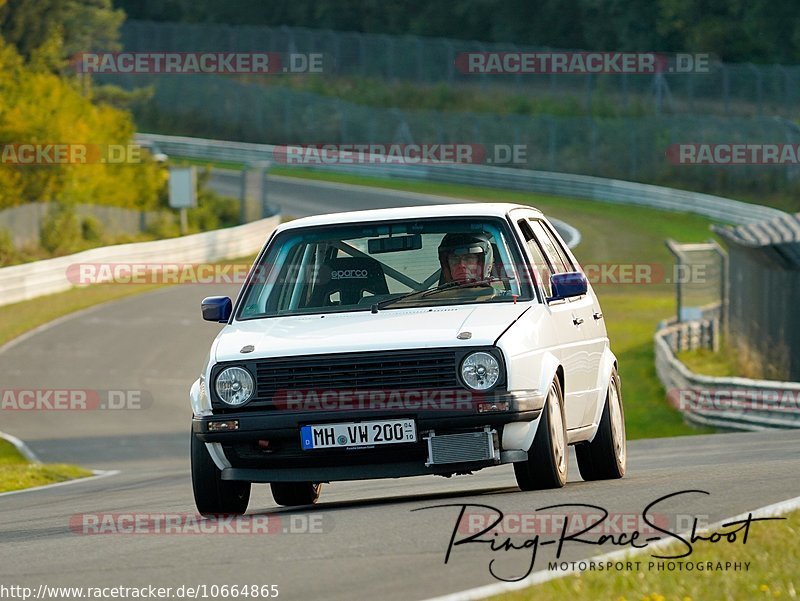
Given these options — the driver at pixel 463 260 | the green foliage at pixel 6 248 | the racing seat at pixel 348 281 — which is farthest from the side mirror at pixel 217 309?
the green foliage at pixel 6 248

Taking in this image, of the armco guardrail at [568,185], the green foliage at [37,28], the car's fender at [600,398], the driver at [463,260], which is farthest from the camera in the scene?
the green foliage at [37,28]

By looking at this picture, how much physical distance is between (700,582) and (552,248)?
513 centimetres

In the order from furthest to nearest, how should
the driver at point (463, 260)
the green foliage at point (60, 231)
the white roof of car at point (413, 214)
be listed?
1. the green foliage at point (60, 231)
2. the white roof of car at point (413, 214)
3. the driver at point (463, 260)

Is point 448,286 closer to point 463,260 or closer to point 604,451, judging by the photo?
point 463,260

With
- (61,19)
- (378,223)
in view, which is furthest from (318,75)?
(378,223)

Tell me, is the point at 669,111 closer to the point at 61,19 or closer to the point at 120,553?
the point at 61,19

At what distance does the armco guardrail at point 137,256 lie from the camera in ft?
120

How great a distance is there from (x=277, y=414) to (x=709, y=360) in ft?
70.3

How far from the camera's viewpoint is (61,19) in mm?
63875

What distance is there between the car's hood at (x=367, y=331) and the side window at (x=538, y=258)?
54 cm

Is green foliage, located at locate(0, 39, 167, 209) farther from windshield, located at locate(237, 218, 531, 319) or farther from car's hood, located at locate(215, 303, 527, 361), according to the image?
car's hood, located at locate(215, 303, 527, 361)

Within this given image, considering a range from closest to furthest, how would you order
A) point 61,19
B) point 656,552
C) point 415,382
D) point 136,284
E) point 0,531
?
point 656,552, point 415,382, point 0,531, point 136,284, point 61,19

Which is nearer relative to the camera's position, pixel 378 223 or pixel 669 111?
pixel 378 223

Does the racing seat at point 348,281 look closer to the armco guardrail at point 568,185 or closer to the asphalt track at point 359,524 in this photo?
the asphalt track at point 359,524
